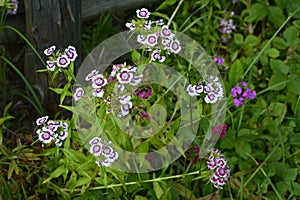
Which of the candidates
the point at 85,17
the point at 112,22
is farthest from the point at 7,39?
the point at 112,22

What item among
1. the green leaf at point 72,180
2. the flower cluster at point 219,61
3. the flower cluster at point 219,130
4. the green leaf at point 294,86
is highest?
the flower cluster at point 219,61

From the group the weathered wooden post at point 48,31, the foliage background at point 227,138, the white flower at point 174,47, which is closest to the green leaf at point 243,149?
the foliage background at point 227,138

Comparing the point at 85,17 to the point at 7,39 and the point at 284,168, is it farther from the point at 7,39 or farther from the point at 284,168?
the point at 284,168

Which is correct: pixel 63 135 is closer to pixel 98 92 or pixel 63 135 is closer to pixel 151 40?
pixel 98 92

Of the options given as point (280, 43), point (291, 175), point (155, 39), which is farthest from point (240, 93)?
point (155, 39)

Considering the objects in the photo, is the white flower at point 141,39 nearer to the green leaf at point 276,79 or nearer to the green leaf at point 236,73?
the green leaf at point 236,73

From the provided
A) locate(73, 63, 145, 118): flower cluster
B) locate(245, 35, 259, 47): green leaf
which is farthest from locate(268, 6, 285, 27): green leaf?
locate(73, 63, 145, 118): flower cluster
